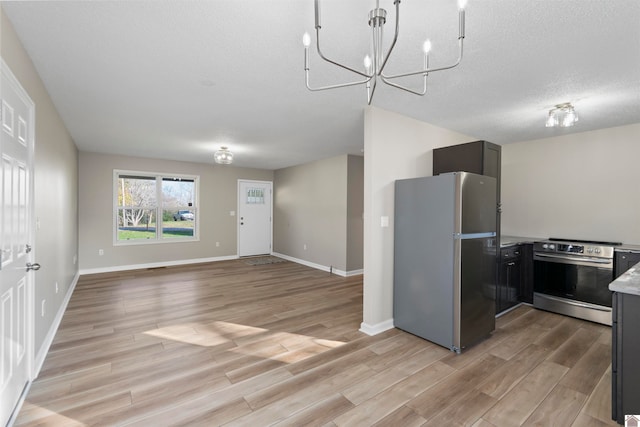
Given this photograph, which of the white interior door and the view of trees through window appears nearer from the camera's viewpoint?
the white interior door

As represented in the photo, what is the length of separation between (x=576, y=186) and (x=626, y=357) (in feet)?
10.1

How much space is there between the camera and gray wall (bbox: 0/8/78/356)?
186 centimetres

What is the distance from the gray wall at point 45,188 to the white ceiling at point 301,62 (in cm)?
→ 13

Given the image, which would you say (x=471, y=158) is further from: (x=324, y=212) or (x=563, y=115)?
(x=324, y=212)

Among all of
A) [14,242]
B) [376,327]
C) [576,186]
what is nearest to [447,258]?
[376,327]

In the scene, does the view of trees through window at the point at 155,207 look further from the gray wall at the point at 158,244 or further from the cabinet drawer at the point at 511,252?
the cabinet drawer at the point at 511,252

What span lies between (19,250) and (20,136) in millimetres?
753

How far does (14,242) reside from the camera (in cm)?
176

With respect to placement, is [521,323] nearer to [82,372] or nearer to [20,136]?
[82,372]

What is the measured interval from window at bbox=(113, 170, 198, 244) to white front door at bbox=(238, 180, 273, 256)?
114cm

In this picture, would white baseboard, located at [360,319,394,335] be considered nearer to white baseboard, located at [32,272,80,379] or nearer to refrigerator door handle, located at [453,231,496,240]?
refrigerator door handle, located at [453,231,496,240]

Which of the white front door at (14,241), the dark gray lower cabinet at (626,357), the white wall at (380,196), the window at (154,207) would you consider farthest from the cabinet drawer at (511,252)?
the window at (154,207)

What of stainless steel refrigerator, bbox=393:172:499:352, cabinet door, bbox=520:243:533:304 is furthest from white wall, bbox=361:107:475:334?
cabinet door, bbox=520:243:533:304

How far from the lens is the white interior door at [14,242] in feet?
5.23
